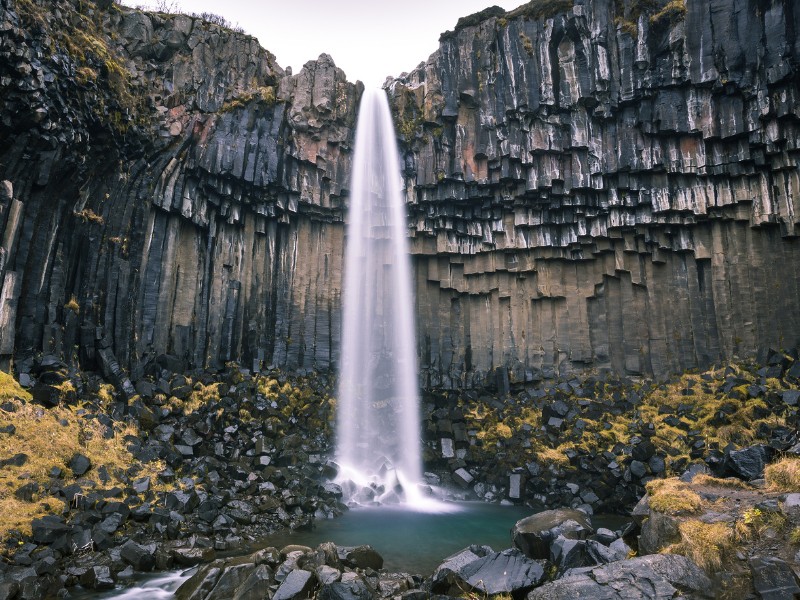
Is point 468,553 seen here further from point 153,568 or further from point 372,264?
point 372,264

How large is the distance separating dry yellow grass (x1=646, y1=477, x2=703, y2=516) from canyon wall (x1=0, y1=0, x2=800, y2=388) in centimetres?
1523

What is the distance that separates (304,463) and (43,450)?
27.2ft

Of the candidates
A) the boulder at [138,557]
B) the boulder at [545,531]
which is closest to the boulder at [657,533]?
the boulder at [545,531]

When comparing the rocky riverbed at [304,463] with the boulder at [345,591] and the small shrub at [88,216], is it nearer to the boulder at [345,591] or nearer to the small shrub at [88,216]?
the boulder at [345,591]

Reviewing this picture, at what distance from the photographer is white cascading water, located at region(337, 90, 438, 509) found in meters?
23.9

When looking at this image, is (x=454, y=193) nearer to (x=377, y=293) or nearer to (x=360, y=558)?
(x=377, y=293)

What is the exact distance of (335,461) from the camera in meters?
21.1

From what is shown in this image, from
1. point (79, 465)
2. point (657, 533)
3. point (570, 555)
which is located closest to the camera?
point (657, 533)

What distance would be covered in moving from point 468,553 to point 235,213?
19.2 meters

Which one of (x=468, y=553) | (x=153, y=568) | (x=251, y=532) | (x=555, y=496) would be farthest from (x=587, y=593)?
(x=555, y=496)

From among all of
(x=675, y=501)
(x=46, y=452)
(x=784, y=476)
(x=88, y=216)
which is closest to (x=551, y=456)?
(x=784, y=476)

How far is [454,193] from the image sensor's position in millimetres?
25422

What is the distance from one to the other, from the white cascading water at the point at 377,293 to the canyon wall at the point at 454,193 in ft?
2.18

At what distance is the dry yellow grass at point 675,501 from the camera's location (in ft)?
25.2
